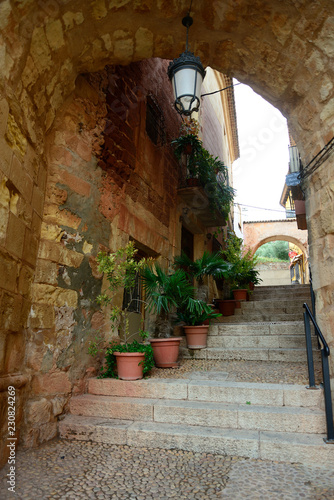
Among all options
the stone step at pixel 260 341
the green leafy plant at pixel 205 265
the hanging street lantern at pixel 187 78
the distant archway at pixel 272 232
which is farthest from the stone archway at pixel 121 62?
the distant archway at pixel 272 232

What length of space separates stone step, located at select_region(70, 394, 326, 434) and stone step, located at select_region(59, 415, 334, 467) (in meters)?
0.06

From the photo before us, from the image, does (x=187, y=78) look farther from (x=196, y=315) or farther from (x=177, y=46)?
(x=196, y=315)

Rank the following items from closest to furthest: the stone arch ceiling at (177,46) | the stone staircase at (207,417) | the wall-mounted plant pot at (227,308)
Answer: the stone staircase at (207,417), the stone arch ceiling at (177,46), the wall-mounted plant pot at (227,308)

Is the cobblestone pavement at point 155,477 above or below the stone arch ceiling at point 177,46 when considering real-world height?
below

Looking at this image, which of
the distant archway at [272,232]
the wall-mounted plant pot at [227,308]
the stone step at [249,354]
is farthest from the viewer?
the distant archway at [272,232]

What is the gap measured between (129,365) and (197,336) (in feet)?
4.47

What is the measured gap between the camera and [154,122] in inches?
244

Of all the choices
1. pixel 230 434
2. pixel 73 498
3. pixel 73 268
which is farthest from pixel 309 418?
pixel 73 268

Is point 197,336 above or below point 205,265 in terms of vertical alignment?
below

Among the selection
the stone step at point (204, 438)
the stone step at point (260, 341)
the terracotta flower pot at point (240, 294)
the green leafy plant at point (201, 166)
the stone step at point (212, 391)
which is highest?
the green leafy plant at point (201, 166)

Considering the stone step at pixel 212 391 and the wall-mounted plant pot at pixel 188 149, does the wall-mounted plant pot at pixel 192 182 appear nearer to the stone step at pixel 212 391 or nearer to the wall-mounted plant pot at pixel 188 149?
the wall-mounted plant pot at pixel 188 149

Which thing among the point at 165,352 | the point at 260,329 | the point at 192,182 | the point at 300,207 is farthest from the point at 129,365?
the point at 300,207

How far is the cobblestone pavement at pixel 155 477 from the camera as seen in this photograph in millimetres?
2049

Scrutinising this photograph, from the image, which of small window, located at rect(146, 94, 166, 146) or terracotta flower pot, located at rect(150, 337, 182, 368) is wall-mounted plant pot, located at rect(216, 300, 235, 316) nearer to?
terracotta flower pot, located at rect(150, 337, 182, 368)
